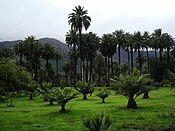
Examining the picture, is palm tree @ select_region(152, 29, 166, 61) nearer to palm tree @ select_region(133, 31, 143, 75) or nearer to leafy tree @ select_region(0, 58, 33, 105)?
palm tree @ select_region(133, 31, 143, 75)

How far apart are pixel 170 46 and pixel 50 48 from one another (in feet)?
125

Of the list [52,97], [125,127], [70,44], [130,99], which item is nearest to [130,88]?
[130,99]

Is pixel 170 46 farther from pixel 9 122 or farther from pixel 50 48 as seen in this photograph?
pixel 9 122

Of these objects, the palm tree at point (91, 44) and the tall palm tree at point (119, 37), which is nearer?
the tall palm tree at point (119, 37)

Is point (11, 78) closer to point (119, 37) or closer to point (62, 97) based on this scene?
point (62, 97)

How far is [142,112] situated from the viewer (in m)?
29.2

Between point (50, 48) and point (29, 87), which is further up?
point (50, 48)

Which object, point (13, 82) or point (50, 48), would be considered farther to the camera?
point (50, 48)

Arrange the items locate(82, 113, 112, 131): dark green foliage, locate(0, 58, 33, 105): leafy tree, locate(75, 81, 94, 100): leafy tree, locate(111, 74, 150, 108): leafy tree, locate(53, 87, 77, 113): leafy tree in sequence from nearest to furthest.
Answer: locate(82, 113, 112, 131): dark green foliage, locate(53, 87, 77, 113): leafy tree, locate(111, 74, 150, 108): leafy tree, locate(0, 58, 33, 105): leafy tree, locate(75, 81, 94, 100): leafy tree

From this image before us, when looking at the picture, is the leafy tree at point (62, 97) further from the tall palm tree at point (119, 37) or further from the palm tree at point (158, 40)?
the palm tree at point (158, 40)

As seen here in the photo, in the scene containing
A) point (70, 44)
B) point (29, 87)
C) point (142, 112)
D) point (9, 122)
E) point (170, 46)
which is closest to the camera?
point (9, 122)

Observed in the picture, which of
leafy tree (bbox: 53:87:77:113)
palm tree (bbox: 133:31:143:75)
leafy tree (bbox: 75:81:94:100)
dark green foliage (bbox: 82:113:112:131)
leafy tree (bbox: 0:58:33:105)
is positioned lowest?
dark green foliage (bbox: 82:113:112:131)

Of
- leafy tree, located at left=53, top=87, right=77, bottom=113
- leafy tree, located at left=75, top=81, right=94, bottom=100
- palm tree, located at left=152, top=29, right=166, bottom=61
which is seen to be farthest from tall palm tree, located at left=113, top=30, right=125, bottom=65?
leafy tree, located at left=53, top=87, right=77, bottom=113

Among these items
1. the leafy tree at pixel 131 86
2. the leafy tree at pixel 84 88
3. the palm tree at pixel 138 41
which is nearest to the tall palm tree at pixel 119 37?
the palm tree at pixel 138 41
